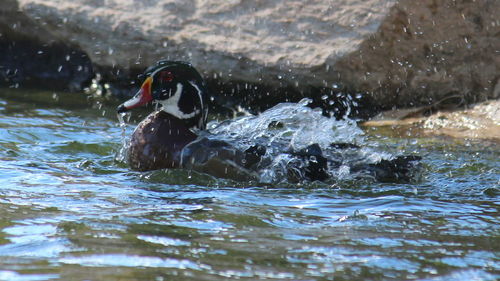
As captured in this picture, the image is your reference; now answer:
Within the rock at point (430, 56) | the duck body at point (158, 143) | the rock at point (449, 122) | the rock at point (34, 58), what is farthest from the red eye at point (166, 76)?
the rock at point (34, 58)

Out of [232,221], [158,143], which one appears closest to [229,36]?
[158,143]

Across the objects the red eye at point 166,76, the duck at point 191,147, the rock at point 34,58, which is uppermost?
the rock at point 34,58

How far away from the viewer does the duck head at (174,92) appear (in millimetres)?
5871

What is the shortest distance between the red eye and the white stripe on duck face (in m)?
0.07

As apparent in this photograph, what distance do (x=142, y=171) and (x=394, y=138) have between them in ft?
7.37

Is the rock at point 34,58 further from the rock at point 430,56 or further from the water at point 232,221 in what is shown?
the rock at point 430,56

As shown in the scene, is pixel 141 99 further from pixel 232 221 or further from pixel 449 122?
pixel 449 122

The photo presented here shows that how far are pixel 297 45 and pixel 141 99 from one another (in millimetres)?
2099

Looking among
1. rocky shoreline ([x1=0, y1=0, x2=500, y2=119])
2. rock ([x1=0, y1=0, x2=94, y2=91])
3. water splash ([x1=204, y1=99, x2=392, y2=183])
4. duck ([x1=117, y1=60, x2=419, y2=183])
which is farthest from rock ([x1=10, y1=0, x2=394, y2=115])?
duck ([x1=117, y1=60, x2=419, y2=183])

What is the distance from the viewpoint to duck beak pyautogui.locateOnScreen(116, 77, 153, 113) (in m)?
5.82

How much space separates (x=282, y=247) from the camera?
385 cm

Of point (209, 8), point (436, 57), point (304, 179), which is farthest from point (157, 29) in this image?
point (304, 179)

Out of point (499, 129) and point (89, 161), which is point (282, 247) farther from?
point (499, 129)

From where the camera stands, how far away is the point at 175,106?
594cm
